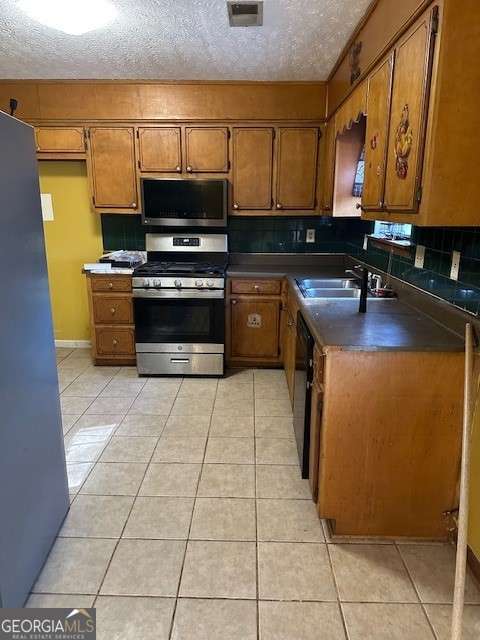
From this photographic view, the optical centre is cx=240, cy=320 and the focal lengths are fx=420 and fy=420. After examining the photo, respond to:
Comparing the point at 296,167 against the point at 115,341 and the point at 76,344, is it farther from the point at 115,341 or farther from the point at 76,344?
the point at 76,344

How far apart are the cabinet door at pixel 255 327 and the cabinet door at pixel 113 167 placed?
130cm

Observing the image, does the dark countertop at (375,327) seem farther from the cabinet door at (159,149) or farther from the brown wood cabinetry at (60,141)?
the brown wood cabinetry at (60,141)

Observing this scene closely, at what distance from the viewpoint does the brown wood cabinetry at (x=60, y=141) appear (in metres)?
3.47

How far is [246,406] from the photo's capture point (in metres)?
3.05

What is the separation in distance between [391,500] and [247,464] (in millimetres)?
833

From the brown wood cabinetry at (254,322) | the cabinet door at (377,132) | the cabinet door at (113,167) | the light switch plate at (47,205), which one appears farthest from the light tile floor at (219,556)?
the light switch plate at (47,205)

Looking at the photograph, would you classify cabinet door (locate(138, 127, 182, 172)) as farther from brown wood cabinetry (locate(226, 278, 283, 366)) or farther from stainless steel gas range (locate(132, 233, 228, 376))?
brown wood cabinetry (locate(226, 278, 283, 366))

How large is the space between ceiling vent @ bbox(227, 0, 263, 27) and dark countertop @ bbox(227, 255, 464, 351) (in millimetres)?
1510

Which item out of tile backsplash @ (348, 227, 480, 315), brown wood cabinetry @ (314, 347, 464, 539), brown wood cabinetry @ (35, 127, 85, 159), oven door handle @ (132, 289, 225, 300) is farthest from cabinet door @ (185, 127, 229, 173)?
brown wood cabinetry @ (314, 347, 464, 539)

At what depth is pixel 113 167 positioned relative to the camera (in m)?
3.54

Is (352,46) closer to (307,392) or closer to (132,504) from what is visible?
(307,392)

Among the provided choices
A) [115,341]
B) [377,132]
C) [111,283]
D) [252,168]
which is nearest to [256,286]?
[252,168]

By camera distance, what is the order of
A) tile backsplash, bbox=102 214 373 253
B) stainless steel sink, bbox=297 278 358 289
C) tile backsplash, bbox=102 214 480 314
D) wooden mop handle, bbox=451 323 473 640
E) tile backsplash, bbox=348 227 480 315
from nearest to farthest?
wooden mop handle, bbox=451 323 473 640, tile backsplash, bbox=348 227 480 315, tile backsplash, bbox=102 214 480 314, stainless steel sink, bbox=297 278 358 289, tile backsplash, bbox=102 214 373 253

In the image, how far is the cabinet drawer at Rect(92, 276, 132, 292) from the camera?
3529 mm
